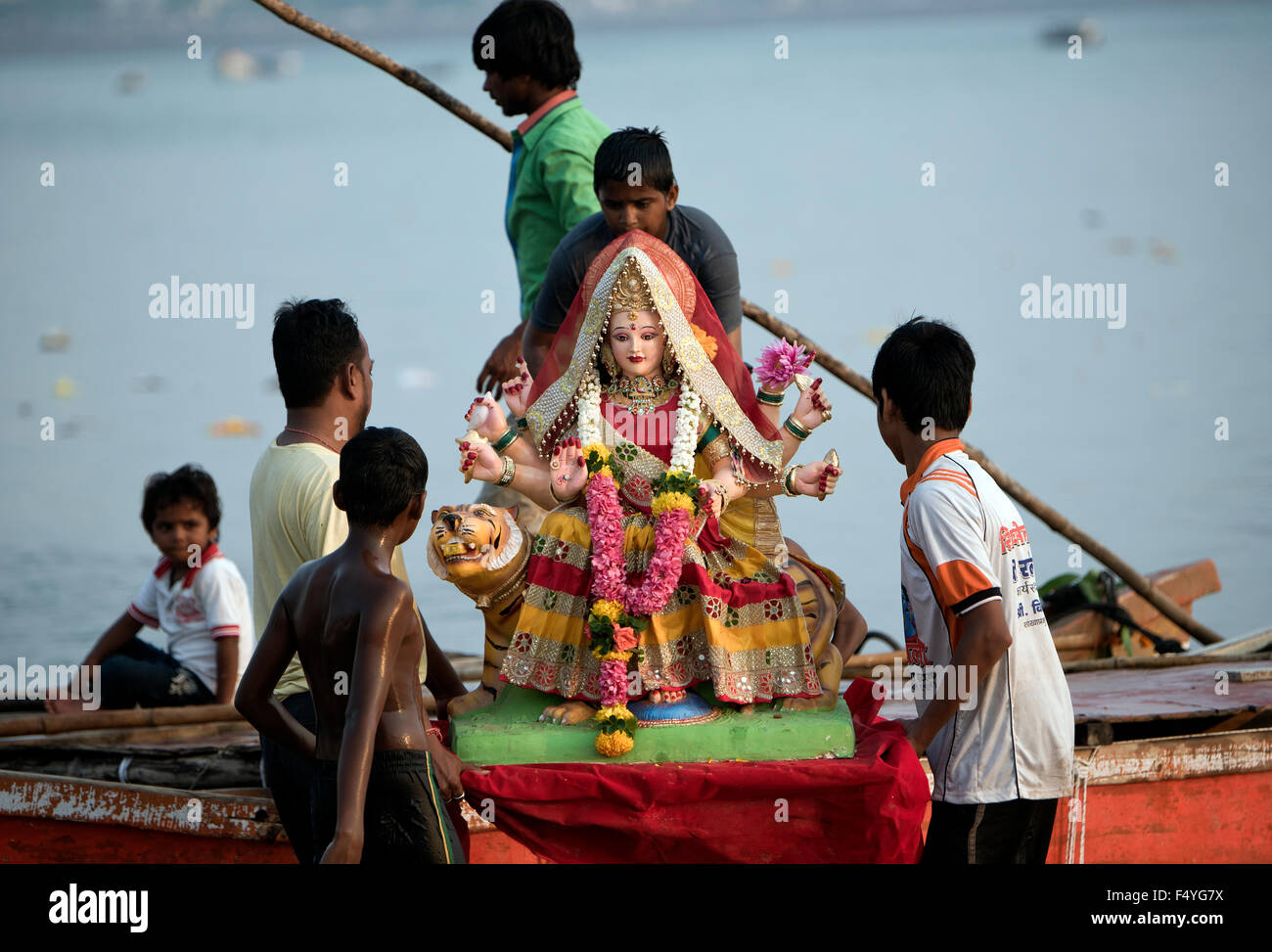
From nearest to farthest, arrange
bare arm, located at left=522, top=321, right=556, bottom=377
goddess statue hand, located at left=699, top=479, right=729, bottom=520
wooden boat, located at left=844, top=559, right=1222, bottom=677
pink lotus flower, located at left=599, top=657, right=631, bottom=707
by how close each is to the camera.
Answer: pink lotus flower, located at left=599, top=657, right=631, bottom=707
goddess statue hand, located at left=699, top=479, right=729, bottom=520
bare arm, located at left=522, top=321, right=556, bottom=377
wooden boat, located at left=844, top=559, right=1222, bottom=677

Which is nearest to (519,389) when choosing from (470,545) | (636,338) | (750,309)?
(636,338)

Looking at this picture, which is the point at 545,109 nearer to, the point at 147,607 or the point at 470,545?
the point at 470,545

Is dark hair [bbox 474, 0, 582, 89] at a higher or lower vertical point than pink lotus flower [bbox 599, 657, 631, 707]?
higher

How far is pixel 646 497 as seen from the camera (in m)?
4.89

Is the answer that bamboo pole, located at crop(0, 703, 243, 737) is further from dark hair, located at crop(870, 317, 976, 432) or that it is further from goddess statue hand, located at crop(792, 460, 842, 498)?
dark hair, located at crop(870, 317, 976, 432)

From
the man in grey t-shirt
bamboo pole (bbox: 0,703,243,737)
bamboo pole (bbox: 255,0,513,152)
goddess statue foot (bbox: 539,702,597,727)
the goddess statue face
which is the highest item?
bamboo pole (bbox: 255,0,513,152)

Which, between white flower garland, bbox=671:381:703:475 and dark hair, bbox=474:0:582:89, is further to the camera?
dark hair, bbox=474:0:582:89

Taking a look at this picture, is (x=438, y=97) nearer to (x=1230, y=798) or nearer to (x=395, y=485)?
(x=395, y=485)

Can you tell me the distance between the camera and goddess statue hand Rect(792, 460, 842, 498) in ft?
15.6

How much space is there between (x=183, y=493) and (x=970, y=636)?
407cm

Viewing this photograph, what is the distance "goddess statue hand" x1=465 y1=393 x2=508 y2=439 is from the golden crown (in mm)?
471

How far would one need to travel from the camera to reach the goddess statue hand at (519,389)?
5.12 meters

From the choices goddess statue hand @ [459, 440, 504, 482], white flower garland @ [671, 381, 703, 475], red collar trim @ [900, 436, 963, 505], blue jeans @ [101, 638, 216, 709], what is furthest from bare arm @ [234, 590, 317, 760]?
blue jeans @ [101, 638, 216, 709]
